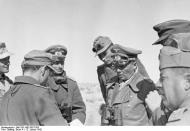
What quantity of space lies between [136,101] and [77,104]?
3.75ft

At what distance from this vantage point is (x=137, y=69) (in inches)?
191

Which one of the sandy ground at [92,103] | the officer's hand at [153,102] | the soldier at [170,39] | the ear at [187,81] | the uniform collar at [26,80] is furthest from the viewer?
the sandy ground at [92,103]

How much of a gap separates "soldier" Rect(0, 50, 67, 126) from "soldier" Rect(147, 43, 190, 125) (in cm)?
112

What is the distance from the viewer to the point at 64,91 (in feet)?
18.4

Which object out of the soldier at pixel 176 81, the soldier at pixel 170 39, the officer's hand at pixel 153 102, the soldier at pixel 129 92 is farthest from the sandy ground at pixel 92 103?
the soldier at pixel 176 81

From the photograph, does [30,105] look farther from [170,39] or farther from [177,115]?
[177,115]

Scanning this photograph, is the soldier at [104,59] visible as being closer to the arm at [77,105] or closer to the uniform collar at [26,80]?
the arm at [77,105]

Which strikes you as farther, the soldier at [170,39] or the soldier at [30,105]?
the soldier at [30,105]

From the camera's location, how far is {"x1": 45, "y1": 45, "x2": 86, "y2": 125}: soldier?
5.51m

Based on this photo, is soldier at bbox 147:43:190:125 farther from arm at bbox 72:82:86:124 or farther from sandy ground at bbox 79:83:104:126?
sandy ground at bbox 79:83:104:126

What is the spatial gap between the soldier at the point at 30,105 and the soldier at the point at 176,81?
3.69 feet

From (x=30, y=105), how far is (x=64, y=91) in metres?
1.86

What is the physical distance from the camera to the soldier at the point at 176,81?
9.18ft

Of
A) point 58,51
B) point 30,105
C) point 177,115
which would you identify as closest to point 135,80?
point 58,51
